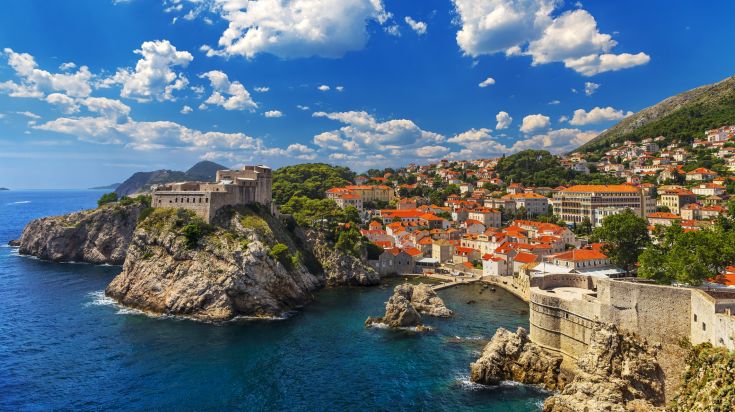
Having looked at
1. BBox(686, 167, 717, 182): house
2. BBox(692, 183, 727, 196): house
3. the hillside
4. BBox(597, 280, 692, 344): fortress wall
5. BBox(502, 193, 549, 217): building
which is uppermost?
the hillside

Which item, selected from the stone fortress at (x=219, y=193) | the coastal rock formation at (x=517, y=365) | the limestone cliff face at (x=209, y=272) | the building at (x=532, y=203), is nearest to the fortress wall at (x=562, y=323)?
the coastal rock formation at (x=517, y=365)

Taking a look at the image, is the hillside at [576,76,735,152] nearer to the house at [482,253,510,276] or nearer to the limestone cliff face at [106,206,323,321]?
the house at [482,253,510,276]

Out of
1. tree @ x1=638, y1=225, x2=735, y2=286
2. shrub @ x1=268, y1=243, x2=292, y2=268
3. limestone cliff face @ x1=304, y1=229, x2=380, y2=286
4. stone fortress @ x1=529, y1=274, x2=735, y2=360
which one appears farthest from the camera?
limestone cliff face @ x1=304, y1=229, x2=380, y2=286

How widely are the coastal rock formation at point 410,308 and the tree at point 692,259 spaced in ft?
52.5

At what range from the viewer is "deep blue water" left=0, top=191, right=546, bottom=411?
918 inches

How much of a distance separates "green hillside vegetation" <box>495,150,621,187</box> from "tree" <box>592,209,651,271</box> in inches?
2508

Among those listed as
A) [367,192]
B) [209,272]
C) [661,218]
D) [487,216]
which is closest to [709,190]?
[661,218]

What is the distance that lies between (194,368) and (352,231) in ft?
104

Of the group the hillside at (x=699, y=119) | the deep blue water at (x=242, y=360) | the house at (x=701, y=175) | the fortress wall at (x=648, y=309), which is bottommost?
the deep blue water at (x=242, y=360)

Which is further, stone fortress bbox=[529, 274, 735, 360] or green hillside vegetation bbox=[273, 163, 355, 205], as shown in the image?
green hillside vegetation bbox=[273, 163, 355, 205]

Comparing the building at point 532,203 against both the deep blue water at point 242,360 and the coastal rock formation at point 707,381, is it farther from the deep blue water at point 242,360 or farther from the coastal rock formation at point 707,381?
the coastal rock formation at point 707,381

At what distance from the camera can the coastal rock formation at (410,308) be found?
3506cm

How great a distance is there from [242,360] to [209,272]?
41.4 ft

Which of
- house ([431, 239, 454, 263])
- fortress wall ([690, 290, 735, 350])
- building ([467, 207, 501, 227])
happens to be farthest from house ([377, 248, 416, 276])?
fortress wall ([690, 290, 735, 350])
